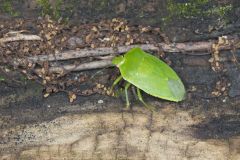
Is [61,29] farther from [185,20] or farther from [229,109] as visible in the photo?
[229,109]

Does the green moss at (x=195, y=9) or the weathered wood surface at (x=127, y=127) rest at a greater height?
the green moss at (x=195, y=9)

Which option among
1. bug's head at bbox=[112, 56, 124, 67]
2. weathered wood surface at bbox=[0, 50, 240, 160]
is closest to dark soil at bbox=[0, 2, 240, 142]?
weathered wood surface at bbox=[0, 50, 240, 160]

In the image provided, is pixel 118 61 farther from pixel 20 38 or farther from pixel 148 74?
pixel 20 38

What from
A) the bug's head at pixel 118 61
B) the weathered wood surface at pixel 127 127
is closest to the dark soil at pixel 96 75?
the weathered wood surface at pixel 127 127

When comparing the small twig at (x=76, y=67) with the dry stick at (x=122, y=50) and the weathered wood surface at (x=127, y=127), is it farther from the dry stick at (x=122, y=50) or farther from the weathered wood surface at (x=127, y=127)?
the weathered wood surface at (x=127, y=127)

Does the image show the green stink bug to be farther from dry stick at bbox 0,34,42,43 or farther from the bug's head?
dry stick at bbox 0,34,42,43
